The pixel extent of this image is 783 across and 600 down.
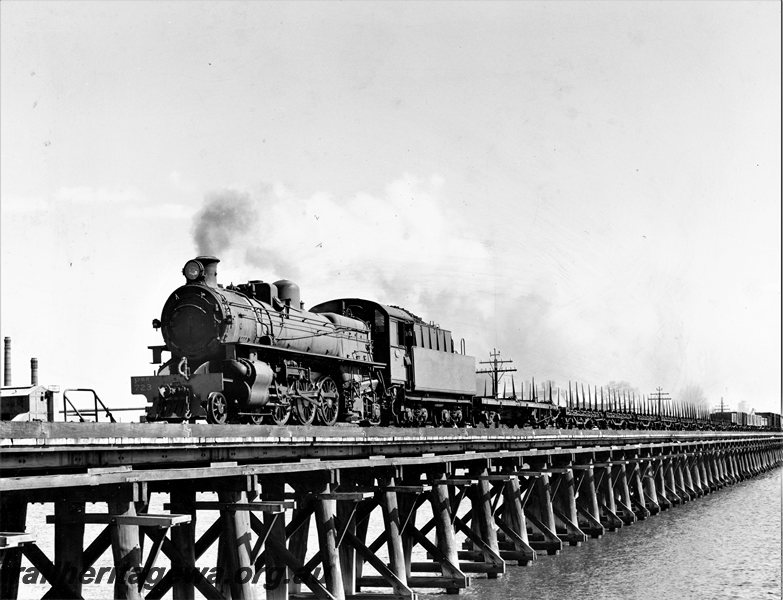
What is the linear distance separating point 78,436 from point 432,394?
17.7 metres

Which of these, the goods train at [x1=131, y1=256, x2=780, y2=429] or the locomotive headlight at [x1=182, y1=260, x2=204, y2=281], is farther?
the locomotive headlight at [x1=182, y1=260, x2=204, y2=281]

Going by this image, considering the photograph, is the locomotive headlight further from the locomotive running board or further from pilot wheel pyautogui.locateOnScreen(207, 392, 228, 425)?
pilot wheel pyautogui.locateOnScreen(207, 392, 228, 425)

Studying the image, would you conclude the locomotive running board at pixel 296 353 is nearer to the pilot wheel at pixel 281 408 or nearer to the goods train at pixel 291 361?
the goods train at pixel 291 361

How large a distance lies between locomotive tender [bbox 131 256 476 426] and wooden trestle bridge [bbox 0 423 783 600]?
2268 mm

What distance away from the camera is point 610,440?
92.7 feet

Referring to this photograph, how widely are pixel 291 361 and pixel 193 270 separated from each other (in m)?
2.64

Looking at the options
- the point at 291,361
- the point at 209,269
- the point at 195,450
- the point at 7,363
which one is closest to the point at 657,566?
the point at 291,361

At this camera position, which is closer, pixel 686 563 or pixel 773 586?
pixel 773 586

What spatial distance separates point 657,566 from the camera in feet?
71.3

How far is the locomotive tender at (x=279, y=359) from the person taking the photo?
51.4 ft

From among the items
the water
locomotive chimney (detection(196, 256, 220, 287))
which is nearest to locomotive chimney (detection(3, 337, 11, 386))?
the water

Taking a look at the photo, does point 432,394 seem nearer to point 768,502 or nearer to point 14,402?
point 14,402

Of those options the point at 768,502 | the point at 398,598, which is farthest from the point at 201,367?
the point at 768,502

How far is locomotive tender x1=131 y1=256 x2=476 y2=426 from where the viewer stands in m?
15.7
